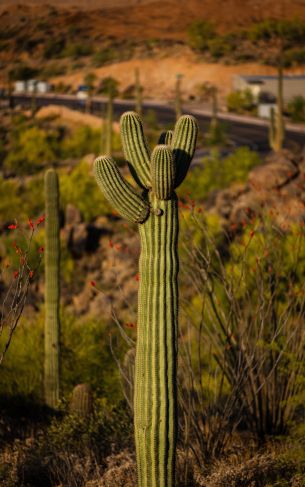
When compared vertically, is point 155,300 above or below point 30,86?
above

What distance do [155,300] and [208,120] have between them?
1712 inches

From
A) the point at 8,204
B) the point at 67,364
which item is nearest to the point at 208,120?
the point at 8,204

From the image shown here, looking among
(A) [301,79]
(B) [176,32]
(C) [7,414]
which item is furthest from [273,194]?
(B) [176,32]

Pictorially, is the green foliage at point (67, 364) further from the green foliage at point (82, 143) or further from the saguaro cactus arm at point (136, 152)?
the green foliage at point (82, 143)

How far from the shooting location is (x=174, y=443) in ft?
21.9

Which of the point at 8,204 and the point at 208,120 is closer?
the point at 8,204

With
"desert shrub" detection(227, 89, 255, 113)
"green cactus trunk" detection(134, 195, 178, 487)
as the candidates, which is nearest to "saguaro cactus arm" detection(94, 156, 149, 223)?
"green cactus trunk" detection(134, 195, 178, 487)

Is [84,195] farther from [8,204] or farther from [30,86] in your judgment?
[30,86]

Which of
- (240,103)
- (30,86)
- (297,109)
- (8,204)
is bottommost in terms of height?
(30,86)

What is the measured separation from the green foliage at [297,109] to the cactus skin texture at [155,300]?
135 feet

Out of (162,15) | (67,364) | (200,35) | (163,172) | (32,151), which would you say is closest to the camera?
(163,172)

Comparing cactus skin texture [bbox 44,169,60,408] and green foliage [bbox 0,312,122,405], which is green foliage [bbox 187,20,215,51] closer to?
green foliage [bbox 0,312,122,405]

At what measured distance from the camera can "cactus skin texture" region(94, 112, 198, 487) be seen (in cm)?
644

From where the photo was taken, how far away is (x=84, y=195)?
2719cm
